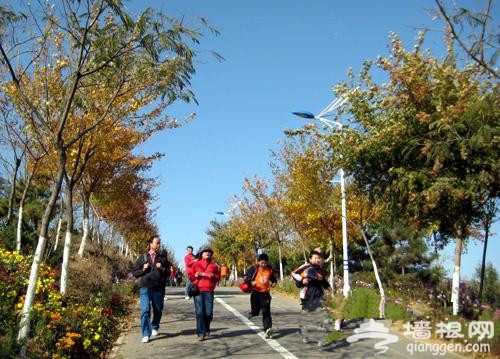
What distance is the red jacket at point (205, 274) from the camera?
10.6 meters

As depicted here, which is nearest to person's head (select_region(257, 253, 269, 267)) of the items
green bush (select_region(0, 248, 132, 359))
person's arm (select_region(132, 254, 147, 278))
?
person's arm (select_region(132, 254, 147, 278))

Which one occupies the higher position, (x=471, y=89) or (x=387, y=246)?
(x=471, y=89)

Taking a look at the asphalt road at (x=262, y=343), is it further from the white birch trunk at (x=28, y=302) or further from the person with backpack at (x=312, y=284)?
the white birch trunk at (x=28, y=302)

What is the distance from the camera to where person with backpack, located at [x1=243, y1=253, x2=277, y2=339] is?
10680mm

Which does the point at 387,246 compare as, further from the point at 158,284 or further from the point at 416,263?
the point at 158,284

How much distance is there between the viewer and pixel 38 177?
21.3 meters

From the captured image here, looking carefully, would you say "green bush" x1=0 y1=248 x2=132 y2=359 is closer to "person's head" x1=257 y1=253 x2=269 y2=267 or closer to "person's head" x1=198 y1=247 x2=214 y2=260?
"person's head" x1=198 y1=247 x2=214 y2=260

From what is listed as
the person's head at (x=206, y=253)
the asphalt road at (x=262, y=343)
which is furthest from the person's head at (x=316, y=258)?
the person's head at (x=206, y=253)

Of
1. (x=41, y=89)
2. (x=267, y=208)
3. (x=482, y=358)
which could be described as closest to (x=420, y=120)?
(x=482, y=358)

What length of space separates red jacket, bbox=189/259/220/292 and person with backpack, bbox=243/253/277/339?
0.61 m

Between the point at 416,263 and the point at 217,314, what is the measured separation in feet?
58.8

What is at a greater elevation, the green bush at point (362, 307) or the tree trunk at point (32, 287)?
the tree trunk at point (32, 287)

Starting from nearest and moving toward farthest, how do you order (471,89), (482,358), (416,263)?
1. (482,358)
2. (471,89)
3. (416,263)

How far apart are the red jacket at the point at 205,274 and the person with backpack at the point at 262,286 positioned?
2.01 feet
